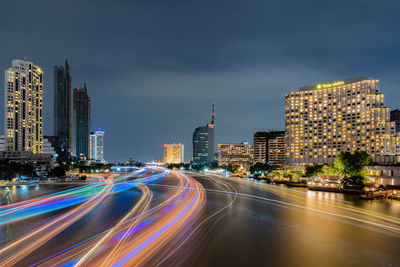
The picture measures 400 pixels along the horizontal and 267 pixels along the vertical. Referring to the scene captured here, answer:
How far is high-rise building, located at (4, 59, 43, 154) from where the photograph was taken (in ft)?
469

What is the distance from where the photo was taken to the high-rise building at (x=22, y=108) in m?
143

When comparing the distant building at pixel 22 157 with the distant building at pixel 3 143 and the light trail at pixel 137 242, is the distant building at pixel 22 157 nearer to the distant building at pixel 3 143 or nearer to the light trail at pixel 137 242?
the distant building at pixel 3 143

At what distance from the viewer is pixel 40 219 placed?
964 inches

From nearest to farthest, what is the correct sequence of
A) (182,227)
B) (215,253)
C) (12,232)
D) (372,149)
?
(215,253)
(12,232)
(182,227)
(372,149)

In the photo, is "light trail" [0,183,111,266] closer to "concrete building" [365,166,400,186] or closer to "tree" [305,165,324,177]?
"concrete building" [365,166,400,186]

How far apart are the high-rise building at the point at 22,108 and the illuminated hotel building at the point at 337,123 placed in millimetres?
148244

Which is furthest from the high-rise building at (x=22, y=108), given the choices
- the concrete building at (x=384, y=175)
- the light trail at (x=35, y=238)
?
the concrete building at (x=384, y=175)

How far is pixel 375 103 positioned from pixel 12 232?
152177mm

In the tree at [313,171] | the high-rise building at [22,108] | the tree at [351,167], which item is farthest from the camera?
the high-rise building at [22,108]

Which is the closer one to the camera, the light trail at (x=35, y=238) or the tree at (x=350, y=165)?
the light trail at (x=35, y=238)

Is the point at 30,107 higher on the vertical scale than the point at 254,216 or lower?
higher

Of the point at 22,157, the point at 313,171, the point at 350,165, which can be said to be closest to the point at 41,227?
the point at 350,165

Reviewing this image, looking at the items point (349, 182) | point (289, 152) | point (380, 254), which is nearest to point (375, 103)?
point (289, 152)

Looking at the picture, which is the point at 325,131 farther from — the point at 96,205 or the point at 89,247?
the point at 89,247
